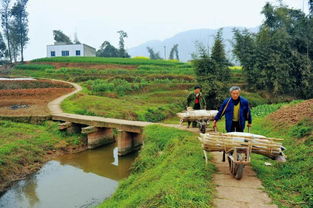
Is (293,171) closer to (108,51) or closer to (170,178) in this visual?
(170,178)

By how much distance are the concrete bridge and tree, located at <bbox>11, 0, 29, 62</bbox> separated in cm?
3858

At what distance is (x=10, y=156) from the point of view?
36.5 ft

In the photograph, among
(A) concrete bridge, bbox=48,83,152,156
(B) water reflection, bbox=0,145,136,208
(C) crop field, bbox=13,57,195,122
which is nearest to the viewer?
(B) water reflection, bbox=0,145,136,208

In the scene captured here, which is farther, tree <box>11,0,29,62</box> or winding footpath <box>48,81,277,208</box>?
tree <box>11,0,29,62</box>

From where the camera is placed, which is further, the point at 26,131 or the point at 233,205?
the point at 26,131

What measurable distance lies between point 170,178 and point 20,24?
173 feet

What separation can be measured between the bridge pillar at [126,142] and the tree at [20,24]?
4158cm

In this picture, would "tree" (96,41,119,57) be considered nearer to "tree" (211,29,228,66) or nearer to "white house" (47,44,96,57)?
"white house" (47,44,96,57)

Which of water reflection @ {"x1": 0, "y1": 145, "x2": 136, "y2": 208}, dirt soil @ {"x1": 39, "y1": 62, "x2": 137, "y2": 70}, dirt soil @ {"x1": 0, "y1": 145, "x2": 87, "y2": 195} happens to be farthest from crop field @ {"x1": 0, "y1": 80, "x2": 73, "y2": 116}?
dirt soil @ {"x1": 39, "y1": 62, "x2": 137, "y2": 70}

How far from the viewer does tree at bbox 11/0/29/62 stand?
1892 inches

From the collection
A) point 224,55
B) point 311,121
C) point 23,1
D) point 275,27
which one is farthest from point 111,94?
point 23,1

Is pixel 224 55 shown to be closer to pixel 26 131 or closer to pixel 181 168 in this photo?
pixel 26 131

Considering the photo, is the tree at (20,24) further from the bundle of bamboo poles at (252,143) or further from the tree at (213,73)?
the bundle of bamboo poles at (252,143)

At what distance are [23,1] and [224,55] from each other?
41.4 meters
